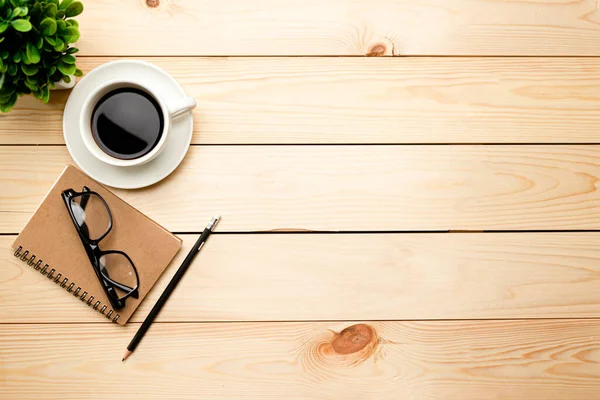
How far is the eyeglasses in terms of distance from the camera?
27.3 inches

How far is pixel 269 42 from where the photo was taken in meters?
0.73

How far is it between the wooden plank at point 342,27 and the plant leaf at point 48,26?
0.14 m

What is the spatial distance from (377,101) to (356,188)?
130mm

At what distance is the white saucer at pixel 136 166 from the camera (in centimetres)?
69

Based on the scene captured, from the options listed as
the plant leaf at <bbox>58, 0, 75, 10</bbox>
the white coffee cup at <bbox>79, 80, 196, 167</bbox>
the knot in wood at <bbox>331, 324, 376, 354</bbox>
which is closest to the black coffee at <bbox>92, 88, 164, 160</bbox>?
the white coffee cup at <bbox>79, 80, 196, 167</bbox>

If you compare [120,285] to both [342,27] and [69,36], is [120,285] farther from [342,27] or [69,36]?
[342,27]

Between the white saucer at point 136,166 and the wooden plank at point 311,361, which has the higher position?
the white saucer at point 136,166

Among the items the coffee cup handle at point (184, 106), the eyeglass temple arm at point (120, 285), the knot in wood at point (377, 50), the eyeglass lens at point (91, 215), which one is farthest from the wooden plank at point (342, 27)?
the eyeglass temple arm at point (120, 285)

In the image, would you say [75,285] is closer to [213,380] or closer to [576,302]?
[213,380]

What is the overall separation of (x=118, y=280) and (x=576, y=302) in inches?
25.8

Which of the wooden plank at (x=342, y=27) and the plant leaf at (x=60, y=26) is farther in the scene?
the wooden plank at (x=342, y=27)

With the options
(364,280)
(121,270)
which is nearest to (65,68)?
(121,270)

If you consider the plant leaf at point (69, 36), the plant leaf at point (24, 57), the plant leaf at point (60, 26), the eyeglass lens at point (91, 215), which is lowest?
the eyeglass lens at point (91, 215)

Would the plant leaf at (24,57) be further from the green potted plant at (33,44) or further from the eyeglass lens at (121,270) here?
the eyeglass lens at (121,270)
